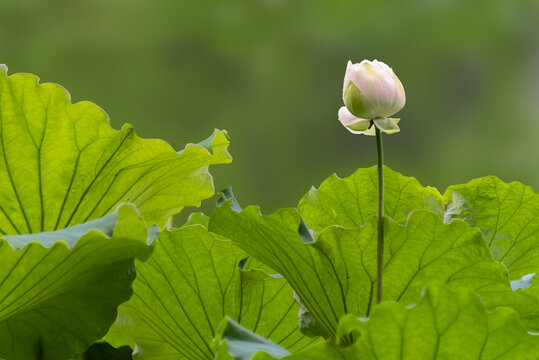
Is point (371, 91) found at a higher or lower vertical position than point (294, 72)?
higher

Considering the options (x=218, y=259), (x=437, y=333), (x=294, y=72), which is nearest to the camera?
(x=437, y=333)

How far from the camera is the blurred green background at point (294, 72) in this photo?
521cm

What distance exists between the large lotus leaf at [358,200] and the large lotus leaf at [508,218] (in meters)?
0.02

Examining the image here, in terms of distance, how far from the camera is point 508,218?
389mm

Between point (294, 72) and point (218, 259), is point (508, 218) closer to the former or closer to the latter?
point (218, 259)

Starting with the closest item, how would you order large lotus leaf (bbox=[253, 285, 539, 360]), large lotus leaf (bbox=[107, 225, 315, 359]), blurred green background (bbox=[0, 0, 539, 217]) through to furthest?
large lotus leaf (bbox=[253, 285, 539, 360]), large lotus leaf (bbox=[107, 225, 315, 359]), blurred green background (bbox=[0, 0, 539, 217])

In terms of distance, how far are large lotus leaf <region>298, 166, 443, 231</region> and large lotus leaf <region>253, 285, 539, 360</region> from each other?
0.53 feet

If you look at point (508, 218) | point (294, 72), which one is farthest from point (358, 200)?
point (294, 72)

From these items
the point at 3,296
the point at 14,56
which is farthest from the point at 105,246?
the point at 14,56

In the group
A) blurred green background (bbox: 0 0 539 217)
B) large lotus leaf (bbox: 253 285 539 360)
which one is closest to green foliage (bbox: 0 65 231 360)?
large lotus leaf (bbox: 253 285 539 360)

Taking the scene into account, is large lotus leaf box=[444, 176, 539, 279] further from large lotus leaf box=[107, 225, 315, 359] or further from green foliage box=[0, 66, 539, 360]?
large lotus leaf box=[107, 225, 315, 359]

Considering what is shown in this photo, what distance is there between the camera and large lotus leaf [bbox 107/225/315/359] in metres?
0.33

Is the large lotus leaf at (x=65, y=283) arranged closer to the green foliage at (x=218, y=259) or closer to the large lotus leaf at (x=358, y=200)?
the green foliage at (x=218, y=259)

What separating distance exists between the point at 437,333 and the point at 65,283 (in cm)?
15
